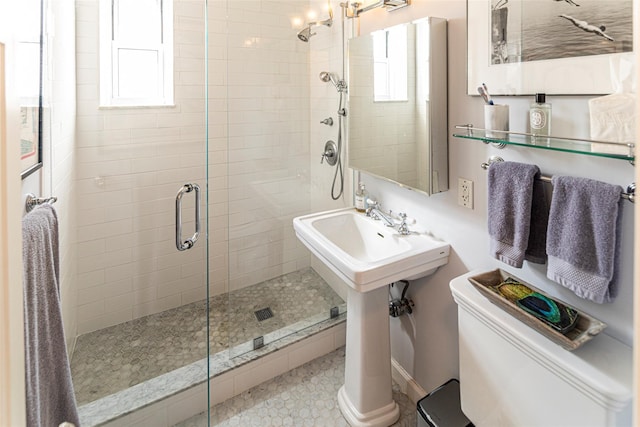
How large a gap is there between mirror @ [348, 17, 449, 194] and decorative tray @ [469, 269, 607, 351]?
0.51 meters

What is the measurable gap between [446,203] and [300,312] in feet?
3.87

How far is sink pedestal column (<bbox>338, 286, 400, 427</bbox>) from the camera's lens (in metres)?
1.61

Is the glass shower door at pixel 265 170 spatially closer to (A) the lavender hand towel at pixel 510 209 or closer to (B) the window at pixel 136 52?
(B) the window at pixel 136 52

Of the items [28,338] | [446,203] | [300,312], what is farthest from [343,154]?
[28,338]

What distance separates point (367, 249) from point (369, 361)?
559 millimetres

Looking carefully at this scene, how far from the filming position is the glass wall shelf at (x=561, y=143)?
83 centimetres

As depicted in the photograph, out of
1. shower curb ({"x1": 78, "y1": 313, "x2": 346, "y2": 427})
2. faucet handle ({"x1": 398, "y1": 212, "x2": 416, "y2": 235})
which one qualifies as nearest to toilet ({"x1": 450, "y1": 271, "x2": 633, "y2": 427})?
faucet handle ({"x1": 398, "y1": 212, "x2": 416, "y2": 235})

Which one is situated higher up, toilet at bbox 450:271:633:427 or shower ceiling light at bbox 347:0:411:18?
shower ceiling light at bbox 347:0:411:18

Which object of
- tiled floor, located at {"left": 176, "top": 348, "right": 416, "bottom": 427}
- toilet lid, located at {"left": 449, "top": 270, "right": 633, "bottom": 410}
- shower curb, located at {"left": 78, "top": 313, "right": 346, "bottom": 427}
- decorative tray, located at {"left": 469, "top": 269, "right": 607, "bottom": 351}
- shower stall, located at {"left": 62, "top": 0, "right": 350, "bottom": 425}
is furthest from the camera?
shower stall, located at {"left": 62, "top": 0, "right": 350, "bottom": 425}

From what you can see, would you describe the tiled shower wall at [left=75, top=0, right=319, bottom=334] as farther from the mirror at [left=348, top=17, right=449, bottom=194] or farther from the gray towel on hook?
the gray towel on hook

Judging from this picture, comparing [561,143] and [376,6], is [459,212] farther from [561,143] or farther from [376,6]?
[376,6]

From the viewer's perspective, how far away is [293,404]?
5.91 ft

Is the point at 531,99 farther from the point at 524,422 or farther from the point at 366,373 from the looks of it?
the point at 366,373

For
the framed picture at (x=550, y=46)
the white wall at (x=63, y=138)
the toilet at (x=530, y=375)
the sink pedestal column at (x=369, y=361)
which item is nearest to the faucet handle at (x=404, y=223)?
the sink pedestal column at (x=369, y=361)
